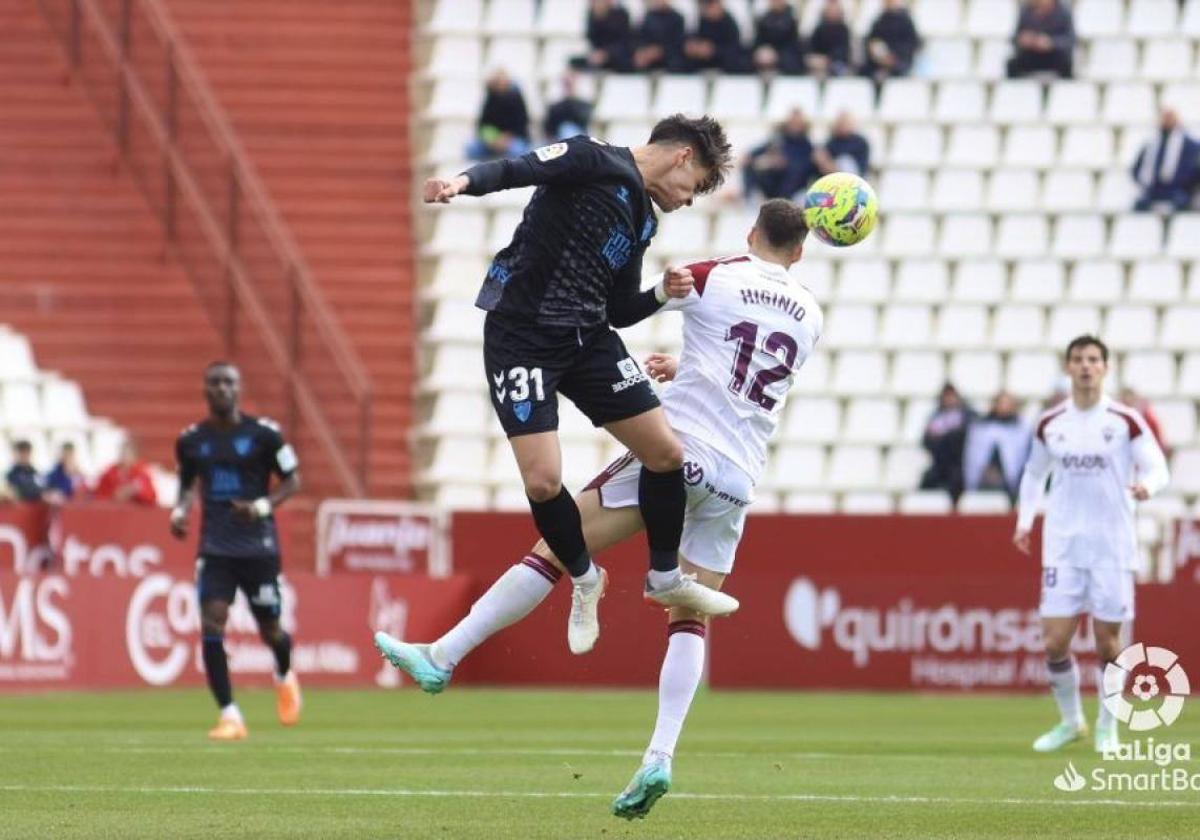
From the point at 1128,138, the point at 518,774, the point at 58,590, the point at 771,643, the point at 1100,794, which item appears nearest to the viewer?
the point at 1100,794

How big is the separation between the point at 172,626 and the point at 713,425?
521 inches

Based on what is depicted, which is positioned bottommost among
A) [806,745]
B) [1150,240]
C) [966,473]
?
[806,745]

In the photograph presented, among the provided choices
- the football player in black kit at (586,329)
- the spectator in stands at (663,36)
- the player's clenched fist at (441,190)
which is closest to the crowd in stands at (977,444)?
the spectator in stands at (663,36)

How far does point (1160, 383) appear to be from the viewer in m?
28.3

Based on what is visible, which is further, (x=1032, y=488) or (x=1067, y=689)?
(x=1032, y=488)

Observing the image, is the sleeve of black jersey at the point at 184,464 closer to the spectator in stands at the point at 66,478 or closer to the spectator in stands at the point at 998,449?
the spectator in stands at the point at 66,478

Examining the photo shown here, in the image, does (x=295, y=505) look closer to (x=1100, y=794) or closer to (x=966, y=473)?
(x=966, y=473)

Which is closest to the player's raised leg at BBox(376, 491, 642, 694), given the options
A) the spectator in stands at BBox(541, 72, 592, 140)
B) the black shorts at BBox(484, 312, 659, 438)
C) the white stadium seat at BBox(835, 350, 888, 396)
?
the black shorts at BBox(484, 312, 659, 438)

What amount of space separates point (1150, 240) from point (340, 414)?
958 cm

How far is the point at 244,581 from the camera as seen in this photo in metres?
18.2

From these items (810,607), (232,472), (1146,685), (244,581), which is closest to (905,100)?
(810,607)

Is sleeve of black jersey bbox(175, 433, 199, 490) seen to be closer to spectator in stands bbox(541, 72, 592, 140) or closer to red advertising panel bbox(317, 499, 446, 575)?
red advertising panel bbox(317, 499, 446, 575)

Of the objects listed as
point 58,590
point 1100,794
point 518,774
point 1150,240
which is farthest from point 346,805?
point 1150,240

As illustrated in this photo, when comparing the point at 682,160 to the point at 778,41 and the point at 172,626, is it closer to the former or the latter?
the point at 172,626
